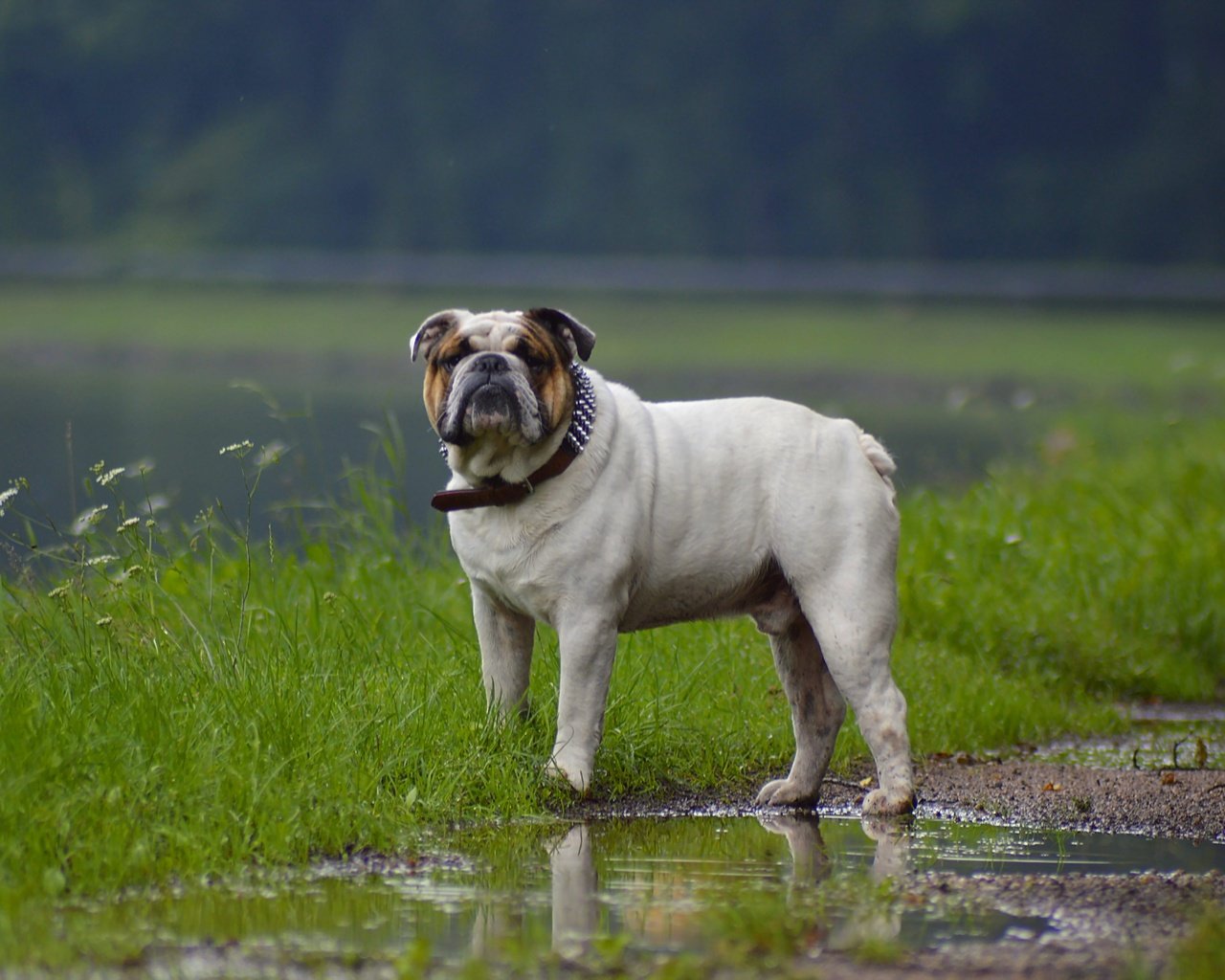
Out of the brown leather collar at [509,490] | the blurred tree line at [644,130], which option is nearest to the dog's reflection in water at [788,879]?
the brown leather collar at [509,490]

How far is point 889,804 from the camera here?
5.22 metres

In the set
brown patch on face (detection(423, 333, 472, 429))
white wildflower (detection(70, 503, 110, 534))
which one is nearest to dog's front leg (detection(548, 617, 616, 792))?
brown patch on face (detection(423, 333, 472, 429))

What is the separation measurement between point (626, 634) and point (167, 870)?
2.88 metres

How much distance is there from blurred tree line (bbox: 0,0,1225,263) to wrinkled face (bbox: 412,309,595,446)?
179ft

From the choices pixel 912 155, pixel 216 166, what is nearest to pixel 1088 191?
pixel 912 155

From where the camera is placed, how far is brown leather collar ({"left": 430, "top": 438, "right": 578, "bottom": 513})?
509cm

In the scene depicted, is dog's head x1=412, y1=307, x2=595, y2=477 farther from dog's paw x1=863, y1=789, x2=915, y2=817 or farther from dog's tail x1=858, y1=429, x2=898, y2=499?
dog's paw x1=863, y1=789, x2=915, y2=817

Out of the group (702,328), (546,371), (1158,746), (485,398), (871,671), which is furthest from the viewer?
(702,328)

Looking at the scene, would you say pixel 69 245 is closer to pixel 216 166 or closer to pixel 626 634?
pixel 216 166

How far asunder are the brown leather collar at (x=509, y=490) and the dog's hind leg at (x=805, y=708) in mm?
817

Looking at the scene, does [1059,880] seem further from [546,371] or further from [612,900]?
[546,371]

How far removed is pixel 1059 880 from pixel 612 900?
1084 millimetres

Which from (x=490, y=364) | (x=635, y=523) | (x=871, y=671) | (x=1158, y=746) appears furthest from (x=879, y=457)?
(x=1158, y=746)

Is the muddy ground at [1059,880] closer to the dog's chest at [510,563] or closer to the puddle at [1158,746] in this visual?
the puddle at [1158,746]
